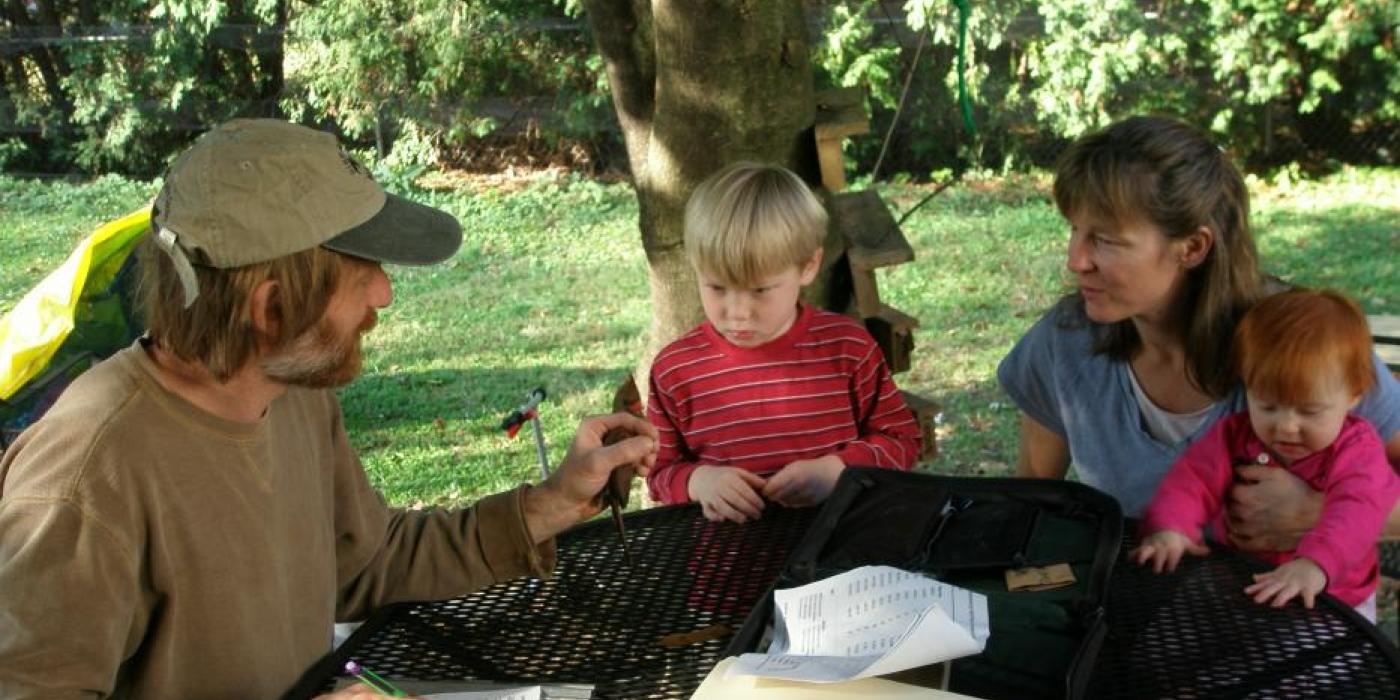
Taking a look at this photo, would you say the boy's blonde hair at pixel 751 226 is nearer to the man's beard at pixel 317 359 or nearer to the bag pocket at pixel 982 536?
the bag pocket at pixel 982 536

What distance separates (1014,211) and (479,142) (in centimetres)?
387

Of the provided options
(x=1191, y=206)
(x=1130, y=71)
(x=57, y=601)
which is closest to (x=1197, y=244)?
(x=1191, y=206)

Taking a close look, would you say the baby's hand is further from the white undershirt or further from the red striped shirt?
the red striped shirt

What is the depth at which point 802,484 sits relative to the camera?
2.46 metres

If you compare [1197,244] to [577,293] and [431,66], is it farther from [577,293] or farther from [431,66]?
[431,66]

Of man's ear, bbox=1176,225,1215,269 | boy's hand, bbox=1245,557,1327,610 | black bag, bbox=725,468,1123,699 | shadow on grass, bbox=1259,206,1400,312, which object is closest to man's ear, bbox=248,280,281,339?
black bag, bbox=725,468,1123,699

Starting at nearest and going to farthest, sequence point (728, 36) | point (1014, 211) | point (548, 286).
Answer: point (728, 36), point (548, 286), point (1014, 211)

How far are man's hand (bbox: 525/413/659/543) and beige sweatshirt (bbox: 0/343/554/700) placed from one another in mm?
46

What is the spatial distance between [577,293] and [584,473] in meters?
5.52

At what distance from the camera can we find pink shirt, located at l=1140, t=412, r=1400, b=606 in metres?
2.06

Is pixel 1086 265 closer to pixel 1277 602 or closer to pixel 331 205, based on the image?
pixel 1277 602

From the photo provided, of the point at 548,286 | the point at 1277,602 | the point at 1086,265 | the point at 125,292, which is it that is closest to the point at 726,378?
the point at 1086,265

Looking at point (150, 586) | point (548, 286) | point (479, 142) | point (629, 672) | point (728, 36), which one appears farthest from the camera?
point (479, 142)

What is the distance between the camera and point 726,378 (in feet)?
9.04
